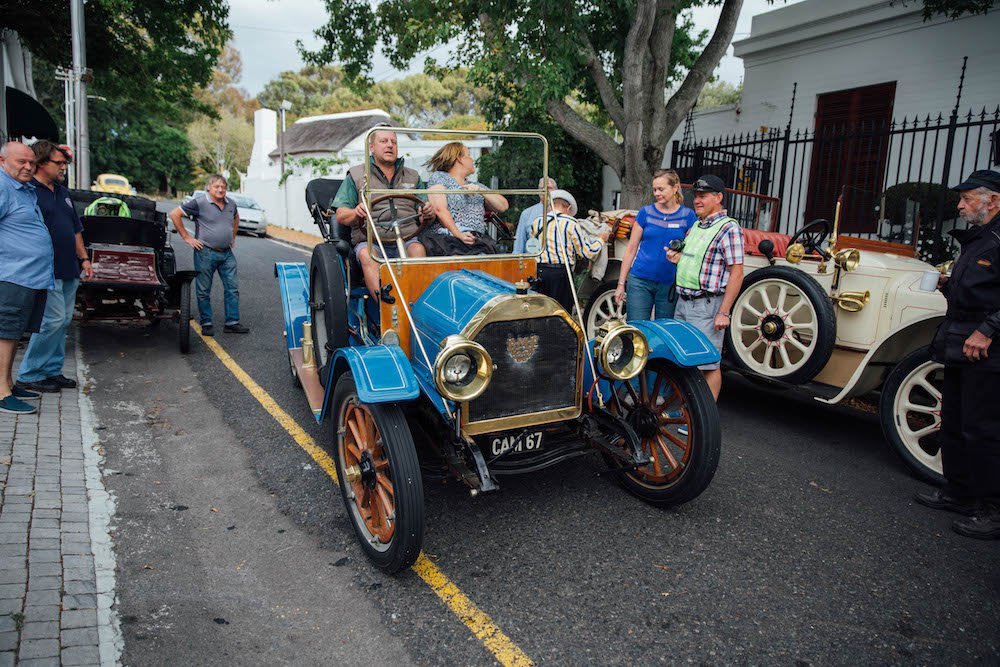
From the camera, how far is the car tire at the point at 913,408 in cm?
404

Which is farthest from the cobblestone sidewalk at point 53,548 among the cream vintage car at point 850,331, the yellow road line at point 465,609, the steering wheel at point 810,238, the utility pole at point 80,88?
the utility pole at point 80,88

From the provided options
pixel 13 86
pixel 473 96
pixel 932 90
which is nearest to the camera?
pixel 932 90


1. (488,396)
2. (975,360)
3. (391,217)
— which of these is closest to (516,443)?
(488,396)

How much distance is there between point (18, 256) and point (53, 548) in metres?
2.42

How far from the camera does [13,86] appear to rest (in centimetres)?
1225

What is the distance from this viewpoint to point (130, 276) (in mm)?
6430

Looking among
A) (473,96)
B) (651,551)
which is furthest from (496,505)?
(473,96)

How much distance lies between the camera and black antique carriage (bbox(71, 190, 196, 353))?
635 cm

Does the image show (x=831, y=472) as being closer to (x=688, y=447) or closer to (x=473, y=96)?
(x=688, y=447)

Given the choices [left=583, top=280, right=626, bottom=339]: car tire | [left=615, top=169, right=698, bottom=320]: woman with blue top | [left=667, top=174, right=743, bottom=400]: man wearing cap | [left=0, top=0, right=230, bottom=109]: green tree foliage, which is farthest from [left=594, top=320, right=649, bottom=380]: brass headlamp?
[left=0, top=0, right=230, bottom=109]: green tree foliage

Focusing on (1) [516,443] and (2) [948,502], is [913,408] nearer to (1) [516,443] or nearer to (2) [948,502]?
(2) [948,502]

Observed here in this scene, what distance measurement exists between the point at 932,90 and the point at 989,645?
1027 centimetres

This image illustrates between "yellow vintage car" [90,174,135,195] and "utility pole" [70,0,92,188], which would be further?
"yellow vintage car" [90,174,135,195]

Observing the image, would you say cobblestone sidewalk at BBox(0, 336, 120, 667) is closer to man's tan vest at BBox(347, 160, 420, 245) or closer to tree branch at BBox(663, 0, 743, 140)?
man's tan vest at BBox(347, 160, 420, 245)
